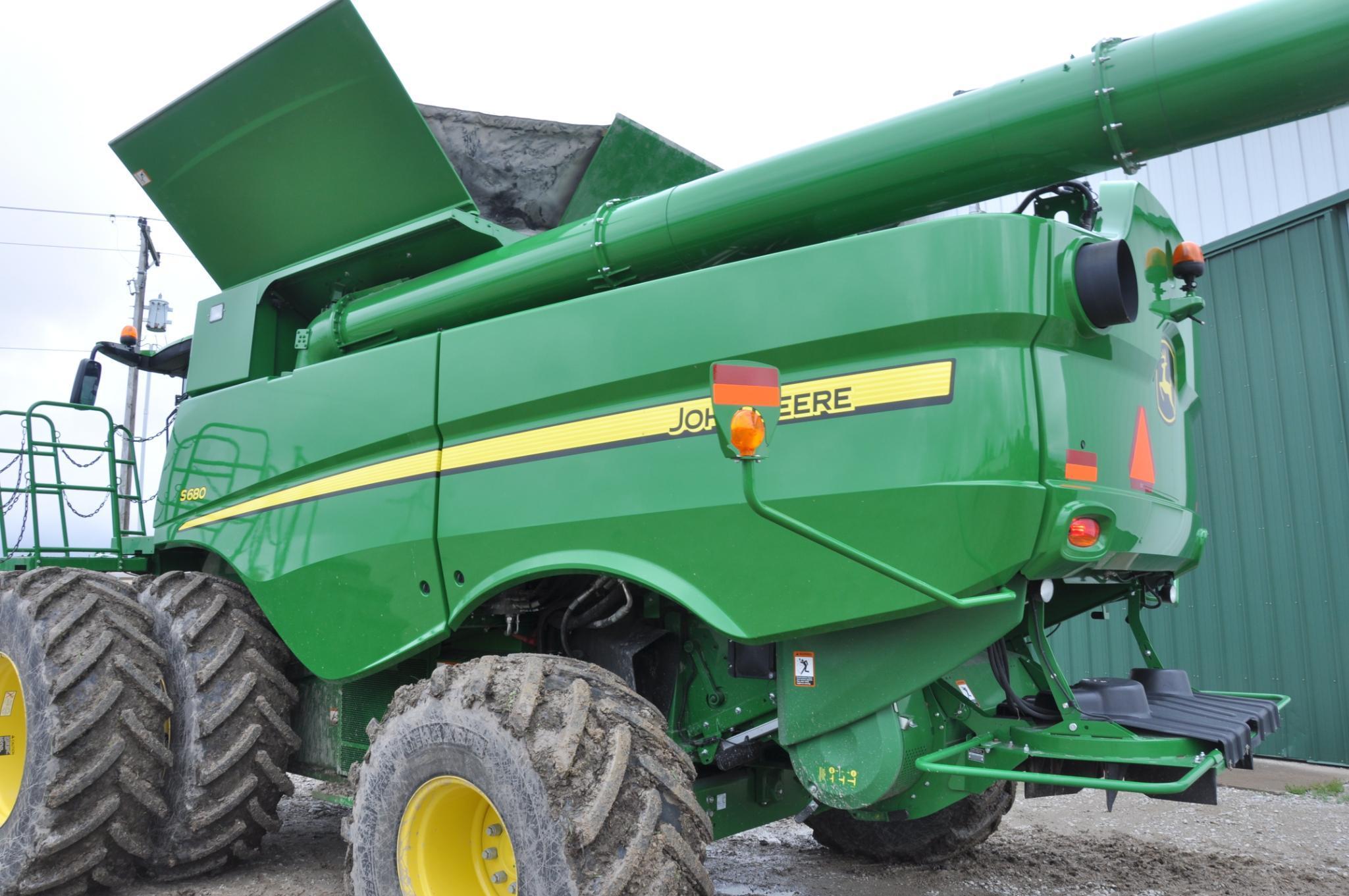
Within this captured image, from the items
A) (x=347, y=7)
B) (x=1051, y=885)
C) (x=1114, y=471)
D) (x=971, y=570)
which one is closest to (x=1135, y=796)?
(x=1051, y=885)

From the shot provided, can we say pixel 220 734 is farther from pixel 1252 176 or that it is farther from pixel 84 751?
pixel 1252 176

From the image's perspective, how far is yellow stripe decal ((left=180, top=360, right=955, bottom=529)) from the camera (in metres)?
2.60

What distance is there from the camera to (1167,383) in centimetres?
340

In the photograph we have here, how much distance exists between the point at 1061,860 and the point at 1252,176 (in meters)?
5.24

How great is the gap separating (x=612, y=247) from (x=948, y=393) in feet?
4.66

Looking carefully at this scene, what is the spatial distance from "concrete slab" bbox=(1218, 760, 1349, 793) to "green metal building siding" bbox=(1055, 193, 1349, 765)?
4.0 inches

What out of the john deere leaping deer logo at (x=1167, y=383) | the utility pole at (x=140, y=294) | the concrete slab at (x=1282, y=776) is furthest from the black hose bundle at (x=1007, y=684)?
the utility pole at (x=140, y=294)

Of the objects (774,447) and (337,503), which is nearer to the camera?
(774,447)

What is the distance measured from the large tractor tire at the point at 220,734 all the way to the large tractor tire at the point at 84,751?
0.08m

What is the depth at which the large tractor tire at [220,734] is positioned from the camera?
12.8 feet

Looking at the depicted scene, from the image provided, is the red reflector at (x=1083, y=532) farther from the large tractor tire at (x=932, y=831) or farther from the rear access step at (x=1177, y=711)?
the large tractor tire at (x=932, y=831)

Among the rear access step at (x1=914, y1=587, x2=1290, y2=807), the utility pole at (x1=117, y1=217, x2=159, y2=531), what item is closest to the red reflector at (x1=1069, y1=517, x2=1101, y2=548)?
the rear access step at (x1=914, y1=587, x2=1290, y2=807)

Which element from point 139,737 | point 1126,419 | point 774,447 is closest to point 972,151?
→ point 1126,419

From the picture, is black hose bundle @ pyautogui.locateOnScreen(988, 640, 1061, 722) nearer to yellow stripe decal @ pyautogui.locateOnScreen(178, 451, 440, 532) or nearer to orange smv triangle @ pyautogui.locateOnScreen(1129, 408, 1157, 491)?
orange smv triangle @ pyautogui.locateOnScreen(1129, 408, 1157, 491)
